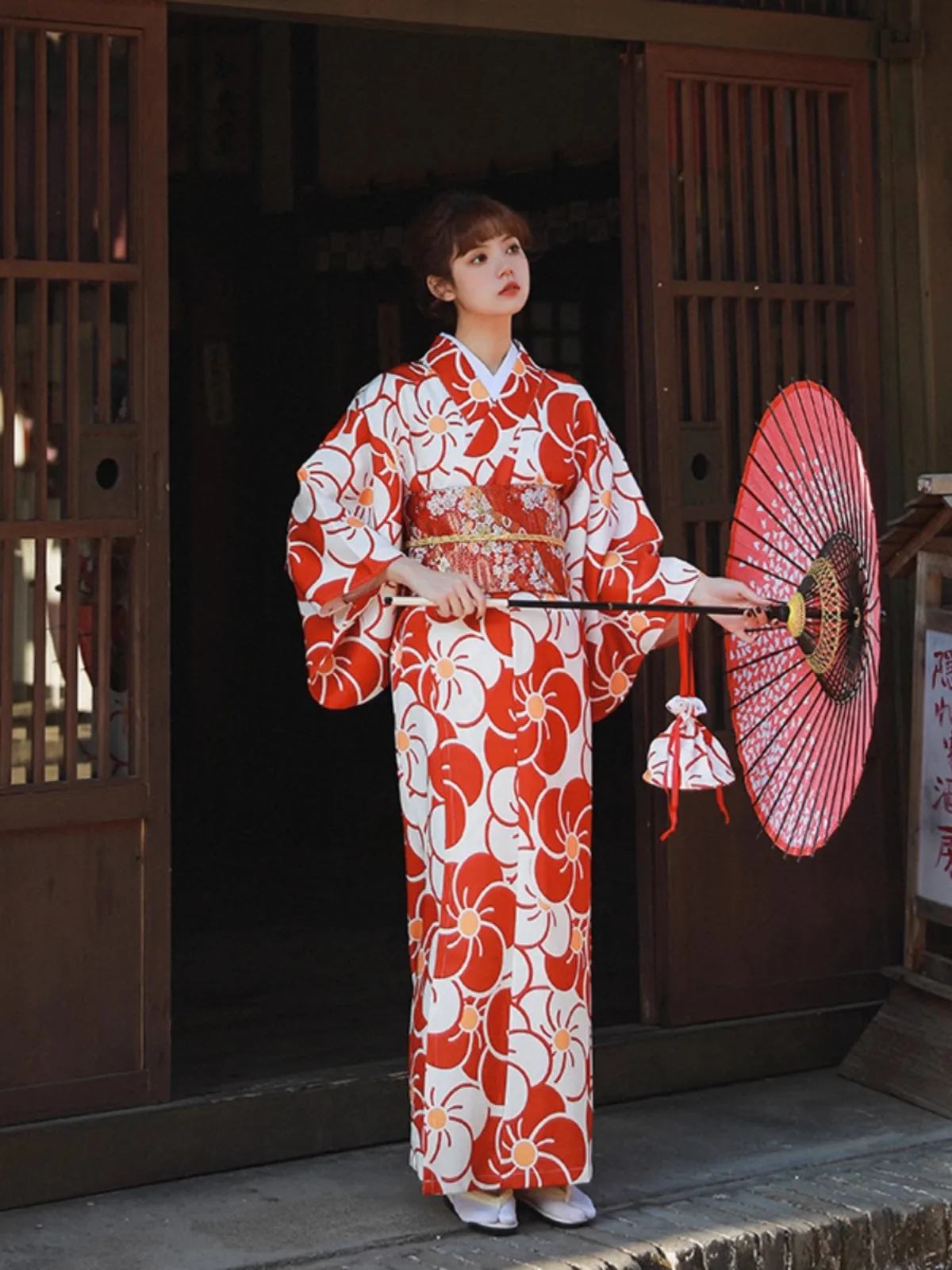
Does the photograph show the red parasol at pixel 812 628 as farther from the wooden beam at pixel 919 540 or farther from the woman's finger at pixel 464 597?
the wooden beam at pixel 919 540

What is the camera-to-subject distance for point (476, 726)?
4.44 m

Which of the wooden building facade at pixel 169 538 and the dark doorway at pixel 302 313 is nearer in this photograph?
the wooden building facade at pixel 169 538

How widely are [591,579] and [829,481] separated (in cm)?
63

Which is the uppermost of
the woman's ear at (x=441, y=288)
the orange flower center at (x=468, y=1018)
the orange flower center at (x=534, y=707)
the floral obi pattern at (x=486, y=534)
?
the woman's ear at (x=441, y=288)

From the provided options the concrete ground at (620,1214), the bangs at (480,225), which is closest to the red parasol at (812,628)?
the bangs at (480,225)

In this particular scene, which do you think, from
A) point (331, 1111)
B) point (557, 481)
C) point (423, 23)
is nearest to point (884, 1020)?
point (331, 1111)

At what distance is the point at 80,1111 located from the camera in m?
4.75

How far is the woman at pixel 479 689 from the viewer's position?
4.43 metres

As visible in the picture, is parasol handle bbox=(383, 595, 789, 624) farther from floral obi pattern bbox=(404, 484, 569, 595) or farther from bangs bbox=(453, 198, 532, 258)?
bangs bbox=(453, 198, 532, 258)

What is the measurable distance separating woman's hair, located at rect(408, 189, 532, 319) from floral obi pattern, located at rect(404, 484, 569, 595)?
52 cm

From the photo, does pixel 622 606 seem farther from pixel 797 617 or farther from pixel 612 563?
pixel 612 563

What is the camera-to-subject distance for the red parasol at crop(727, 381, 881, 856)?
441cm

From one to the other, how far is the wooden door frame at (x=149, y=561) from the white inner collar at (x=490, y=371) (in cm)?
81

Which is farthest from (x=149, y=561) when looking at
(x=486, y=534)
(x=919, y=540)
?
(x=919, y=540)
